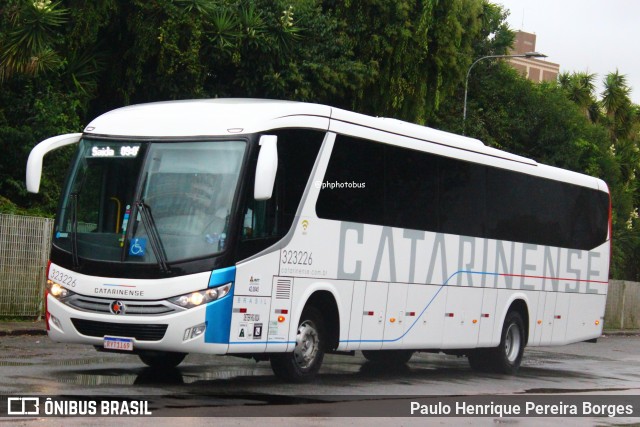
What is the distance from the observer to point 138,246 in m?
12.6

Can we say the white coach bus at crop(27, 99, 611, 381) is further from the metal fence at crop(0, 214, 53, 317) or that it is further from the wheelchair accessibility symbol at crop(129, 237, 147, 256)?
the metal fence at crop(0, 214, 53, 317)

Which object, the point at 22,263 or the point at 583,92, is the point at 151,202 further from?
the point at 583,92

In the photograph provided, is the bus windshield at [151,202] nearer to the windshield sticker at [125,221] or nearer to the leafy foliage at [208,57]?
the windshield sticker at [125,221]

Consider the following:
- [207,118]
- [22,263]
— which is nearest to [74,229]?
[207,118]

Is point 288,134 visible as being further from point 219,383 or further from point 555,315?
point 555,315

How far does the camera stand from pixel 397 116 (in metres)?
34.1

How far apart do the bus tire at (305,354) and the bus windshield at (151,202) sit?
1.90 meters

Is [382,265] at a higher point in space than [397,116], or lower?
lower

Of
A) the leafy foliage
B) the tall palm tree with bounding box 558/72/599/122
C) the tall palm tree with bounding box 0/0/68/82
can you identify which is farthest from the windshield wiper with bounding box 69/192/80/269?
the tall palm tree with bounding box 558/72/599/122

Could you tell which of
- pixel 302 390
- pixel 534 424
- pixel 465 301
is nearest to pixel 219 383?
pixel 302 390

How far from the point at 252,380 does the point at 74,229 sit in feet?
9.64

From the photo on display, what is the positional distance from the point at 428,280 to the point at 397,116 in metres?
17.9

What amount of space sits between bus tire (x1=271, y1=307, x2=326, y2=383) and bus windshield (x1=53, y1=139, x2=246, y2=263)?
74.7 inches

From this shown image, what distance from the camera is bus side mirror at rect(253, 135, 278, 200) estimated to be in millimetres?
12328
